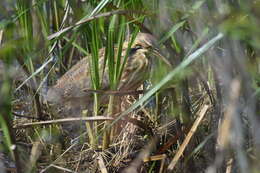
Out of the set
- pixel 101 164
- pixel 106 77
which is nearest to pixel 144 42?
pixel 106 77

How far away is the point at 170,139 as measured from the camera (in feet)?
7.41

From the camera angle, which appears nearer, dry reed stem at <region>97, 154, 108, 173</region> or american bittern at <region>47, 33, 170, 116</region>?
dry reed stem at <region>97, 154, 108, 173</region>

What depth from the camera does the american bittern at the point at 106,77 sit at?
2705 mm

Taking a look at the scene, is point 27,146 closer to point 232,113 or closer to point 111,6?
point 111,6

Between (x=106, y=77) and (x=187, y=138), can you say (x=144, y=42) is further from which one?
(x=187, y=138)

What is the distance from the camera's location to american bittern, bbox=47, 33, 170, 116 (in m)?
2.71

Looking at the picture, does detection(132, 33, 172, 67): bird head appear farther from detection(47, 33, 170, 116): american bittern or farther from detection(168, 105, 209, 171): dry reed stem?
detection(168, 105, 209, 171): dry reed stem

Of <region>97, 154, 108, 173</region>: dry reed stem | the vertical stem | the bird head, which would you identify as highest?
the bird head

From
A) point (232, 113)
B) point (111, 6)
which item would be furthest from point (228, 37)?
point (111, 6)

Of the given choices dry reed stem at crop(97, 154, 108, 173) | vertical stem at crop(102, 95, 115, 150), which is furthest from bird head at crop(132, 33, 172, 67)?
dry reed stem at crop(97, 154, 108, 173)

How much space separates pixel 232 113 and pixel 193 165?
0.94m

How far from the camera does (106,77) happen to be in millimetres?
2766

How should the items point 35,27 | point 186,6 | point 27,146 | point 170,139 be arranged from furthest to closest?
point 35,27, point 27,146, point 170,139, point 186,6

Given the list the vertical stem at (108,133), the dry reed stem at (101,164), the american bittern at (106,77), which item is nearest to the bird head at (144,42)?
the american bittern at (106,77)
